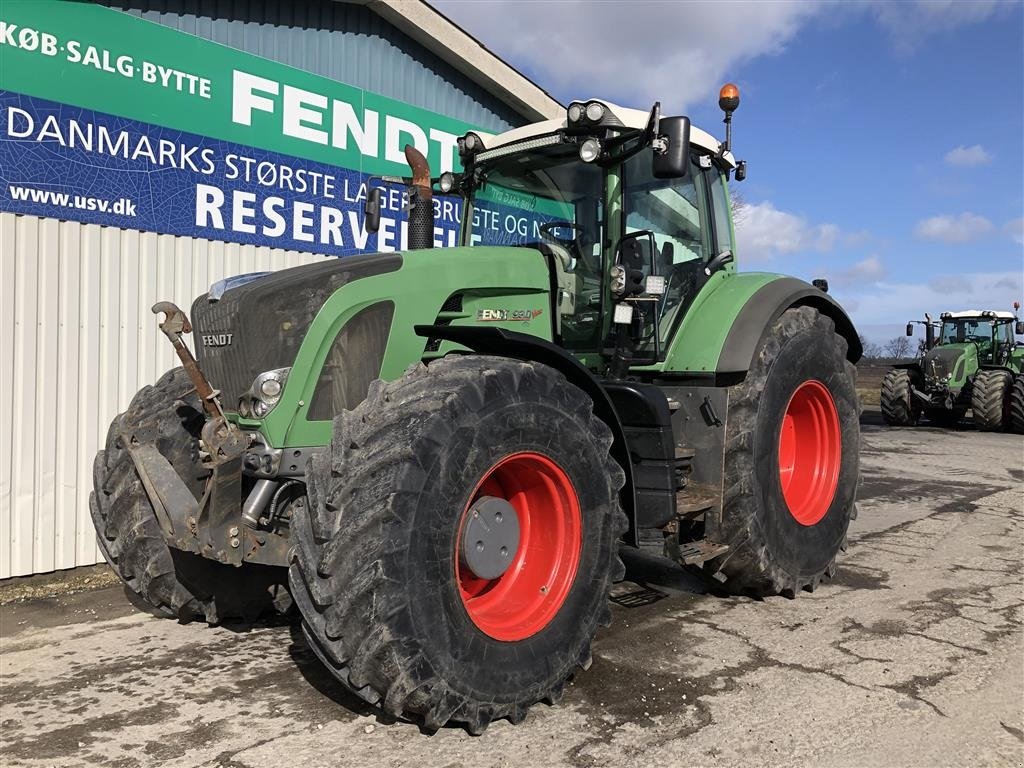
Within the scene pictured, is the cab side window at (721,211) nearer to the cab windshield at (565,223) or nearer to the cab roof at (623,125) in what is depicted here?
the cab roof at (623,125)

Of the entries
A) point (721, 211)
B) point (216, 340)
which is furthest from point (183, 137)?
point (721, 211)

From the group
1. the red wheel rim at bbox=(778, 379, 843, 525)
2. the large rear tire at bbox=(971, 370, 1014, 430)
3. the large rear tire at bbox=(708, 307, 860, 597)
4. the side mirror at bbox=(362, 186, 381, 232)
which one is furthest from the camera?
the large rear tire at bbox=(971, 370, 1014, 430)

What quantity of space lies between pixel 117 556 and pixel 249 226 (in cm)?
362

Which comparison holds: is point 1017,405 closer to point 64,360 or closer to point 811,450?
point 811,450

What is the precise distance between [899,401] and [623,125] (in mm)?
15427

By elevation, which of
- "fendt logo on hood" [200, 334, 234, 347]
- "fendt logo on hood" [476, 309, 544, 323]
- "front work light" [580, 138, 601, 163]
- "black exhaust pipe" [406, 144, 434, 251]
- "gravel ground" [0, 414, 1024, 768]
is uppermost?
"front work light" [580, 138, 601, 163]

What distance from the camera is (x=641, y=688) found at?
3.47m

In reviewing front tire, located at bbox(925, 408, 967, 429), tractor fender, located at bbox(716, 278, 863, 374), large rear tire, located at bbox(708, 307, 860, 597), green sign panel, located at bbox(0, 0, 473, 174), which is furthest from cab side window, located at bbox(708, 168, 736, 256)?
front tire, located at bbox(925, 408, 967, 429)

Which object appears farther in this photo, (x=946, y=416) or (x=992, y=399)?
(x=946, y=416)

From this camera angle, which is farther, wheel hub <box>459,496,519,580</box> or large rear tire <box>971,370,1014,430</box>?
large rear tire <box>971,370,1014,430</box>

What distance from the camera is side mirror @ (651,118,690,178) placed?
12.3 feet

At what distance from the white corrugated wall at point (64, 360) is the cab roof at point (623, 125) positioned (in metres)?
2.90

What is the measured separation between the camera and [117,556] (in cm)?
386

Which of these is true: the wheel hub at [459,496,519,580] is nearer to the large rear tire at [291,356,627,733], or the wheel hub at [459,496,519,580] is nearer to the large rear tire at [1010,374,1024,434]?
the large rear tire at [291,356,627,733]
